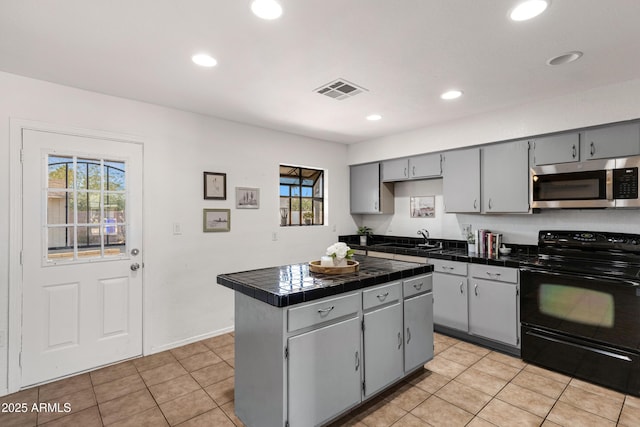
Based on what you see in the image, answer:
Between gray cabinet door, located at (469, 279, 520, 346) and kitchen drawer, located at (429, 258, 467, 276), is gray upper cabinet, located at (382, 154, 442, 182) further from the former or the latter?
gray cabinet door, located at (469, 279, 520, 346)

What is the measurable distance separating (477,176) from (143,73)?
11.3 feet

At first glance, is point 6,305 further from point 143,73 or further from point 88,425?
point 143,73

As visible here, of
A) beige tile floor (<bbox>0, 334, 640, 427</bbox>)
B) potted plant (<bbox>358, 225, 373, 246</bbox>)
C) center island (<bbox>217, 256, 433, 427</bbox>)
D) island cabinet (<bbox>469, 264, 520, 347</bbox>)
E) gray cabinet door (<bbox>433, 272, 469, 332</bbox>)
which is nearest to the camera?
center island (<bbox>217, 256, 433, 427</bbox>)

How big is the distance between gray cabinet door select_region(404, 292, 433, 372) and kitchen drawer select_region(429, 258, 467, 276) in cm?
89

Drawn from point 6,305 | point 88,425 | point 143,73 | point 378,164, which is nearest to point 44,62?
point 143,73

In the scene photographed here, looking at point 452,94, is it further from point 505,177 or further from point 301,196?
point 301,196

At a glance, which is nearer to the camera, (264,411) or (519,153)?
(264,411)

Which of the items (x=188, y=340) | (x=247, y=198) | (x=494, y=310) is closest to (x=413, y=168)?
(x=494, y=310)

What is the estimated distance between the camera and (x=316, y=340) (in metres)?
1.93

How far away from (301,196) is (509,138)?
268cm

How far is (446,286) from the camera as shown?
365 centimetres

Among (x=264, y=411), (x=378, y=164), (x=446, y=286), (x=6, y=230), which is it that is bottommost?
(x=264, y=411)

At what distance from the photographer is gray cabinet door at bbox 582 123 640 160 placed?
107 inches

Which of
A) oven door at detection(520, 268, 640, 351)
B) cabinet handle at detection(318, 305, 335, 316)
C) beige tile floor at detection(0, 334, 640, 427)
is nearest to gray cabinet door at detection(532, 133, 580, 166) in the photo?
oven door at detection(520, 268, 640, 351)
